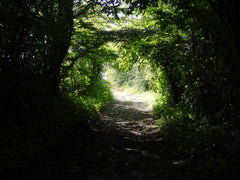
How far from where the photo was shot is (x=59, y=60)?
242 inches

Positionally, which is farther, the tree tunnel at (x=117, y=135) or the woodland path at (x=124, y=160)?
the woodland path at (x=124, y=160)

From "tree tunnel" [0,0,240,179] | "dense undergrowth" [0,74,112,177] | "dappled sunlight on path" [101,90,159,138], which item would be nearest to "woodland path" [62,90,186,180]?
"tree tunnel" [0,0,240,179]

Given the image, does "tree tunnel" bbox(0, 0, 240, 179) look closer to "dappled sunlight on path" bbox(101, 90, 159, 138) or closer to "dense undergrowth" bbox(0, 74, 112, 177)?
"dense undergrowth" bbox(0, 74, 112, 177)

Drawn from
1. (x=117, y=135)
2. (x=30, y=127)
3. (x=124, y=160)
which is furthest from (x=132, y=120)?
(x=30, y=127)

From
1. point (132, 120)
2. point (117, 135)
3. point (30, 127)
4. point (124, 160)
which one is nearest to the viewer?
point (30, 127)

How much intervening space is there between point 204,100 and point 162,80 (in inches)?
202

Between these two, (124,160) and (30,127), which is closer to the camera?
(30,127)

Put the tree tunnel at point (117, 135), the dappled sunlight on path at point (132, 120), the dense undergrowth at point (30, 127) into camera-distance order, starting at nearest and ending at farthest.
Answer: the dense undergrowth at point (30, 127) → the tree tunnel at point (117, 135) → the dappled sunlight on path at point (132, 120)

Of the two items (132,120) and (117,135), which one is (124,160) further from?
(132,120)

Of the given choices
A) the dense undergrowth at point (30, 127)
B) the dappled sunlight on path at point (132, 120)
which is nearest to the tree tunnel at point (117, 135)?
the dense undergrowth at point (30, 127)

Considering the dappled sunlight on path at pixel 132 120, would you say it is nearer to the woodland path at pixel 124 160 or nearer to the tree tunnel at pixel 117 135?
the tree tunnel at pixel 117 135

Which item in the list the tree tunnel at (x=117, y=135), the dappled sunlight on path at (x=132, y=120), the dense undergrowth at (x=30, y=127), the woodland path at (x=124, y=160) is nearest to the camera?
the dense undergrowth at (x=30, y=127)

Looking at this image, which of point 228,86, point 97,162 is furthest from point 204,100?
point 97,162

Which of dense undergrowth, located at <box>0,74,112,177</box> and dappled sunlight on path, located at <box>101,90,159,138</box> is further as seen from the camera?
dappled sunlight on path, located at <box>101,90,159,138</box>
